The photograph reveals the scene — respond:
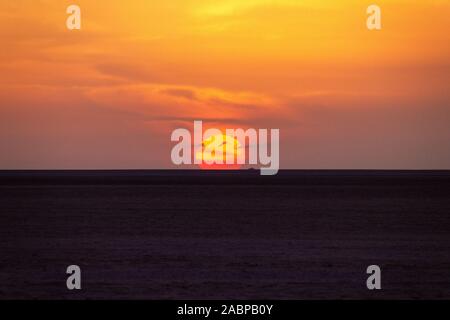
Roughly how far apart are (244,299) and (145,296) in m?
2.44

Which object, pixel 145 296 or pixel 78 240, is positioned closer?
pixel 145 296

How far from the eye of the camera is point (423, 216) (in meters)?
44.2

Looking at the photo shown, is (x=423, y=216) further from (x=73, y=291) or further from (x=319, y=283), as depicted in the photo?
(x=73, y=291)

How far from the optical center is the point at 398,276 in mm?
22984

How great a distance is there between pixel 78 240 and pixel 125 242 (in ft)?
7.40

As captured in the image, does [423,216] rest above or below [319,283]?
above

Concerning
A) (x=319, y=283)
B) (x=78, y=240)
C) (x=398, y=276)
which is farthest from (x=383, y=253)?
(x=78, y=240)

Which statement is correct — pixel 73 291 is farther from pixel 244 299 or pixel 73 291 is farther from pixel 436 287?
pixel 436 287
